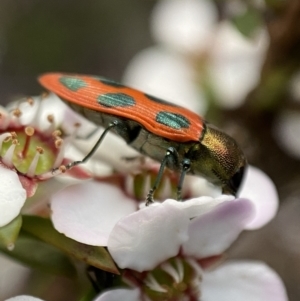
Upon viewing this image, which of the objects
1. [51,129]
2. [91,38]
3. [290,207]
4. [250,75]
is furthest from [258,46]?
[91,38]

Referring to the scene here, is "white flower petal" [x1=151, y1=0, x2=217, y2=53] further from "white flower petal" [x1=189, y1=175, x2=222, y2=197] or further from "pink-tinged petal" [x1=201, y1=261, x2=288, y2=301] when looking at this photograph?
"pink-tinged petal" [x1=201, y1=261, x2=288, y2=301]

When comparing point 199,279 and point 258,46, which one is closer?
point 199,279

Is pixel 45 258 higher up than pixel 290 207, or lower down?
higher up

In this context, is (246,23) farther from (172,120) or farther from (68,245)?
(68,245)

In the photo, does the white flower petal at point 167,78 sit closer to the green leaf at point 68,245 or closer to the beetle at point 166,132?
the beetle at point 166,132

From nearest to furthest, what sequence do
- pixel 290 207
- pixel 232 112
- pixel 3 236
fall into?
1. pixel 3 236
2. pixel 232 112
3. pixel 290 207

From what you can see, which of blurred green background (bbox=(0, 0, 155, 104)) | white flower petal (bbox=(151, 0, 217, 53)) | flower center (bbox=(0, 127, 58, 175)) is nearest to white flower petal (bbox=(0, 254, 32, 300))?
flower center (bbox=(0, 127, 58, 175))

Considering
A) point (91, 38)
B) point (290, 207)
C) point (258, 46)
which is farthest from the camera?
point (91, 38)

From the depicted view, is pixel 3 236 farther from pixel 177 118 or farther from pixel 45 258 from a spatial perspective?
pixel 177 118
